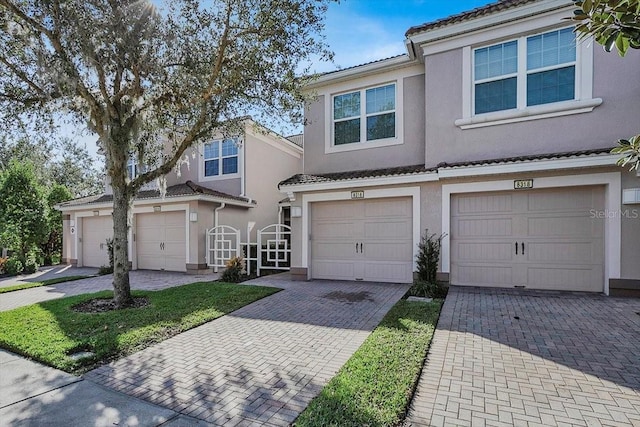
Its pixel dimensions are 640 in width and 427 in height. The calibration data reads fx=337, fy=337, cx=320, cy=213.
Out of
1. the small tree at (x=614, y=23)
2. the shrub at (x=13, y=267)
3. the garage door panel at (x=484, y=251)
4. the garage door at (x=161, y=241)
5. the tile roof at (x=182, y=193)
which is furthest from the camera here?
the shrub at (x=13, y=267)

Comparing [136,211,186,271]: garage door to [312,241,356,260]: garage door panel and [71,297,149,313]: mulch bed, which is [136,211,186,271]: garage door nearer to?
[71,297,149,313]: mulch bed

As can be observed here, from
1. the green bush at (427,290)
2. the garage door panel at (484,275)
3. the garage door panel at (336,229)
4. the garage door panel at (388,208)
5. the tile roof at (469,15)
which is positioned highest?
the tile roof at (469,15)

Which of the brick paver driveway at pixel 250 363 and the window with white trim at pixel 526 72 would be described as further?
the window with white trim at pixel 526 72

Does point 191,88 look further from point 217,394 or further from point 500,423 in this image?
point 500,423

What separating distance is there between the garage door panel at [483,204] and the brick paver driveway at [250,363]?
3690 millimetres

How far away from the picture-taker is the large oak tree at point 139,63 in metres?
7.13

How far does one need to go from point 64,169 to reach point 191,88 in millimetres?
35071

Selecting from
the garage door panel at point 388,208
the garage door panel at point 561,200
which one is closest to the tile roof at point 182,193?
the garage door panel at point 388,208

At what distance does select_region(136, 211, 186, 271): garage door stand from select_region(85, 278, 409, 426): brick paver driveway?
25.1ft

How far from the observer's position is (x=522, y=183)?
332 inches

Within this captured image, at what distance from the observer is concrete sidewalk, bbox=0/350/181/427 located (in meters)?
3.31

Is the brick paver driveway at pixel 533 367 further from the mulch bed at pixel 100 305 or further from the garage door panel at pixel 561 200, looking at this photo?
the mulch bed at pixel 100 305

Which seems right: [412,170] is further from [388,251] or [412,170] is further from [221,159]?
[221,159]

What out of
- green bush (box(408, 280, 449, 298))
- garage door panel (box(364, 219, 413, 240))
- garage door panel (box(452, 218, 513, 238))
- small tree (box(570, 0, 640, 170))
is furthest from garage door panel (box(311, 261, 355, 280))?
small tree (box(570, 0, 640, 170))
